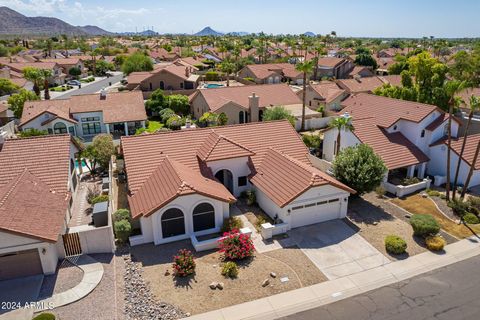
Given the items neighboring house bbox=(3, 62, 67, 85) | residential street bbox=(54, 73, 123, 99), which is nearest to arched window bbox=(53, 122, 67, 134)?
residential street bbox=(54, 73, 123, 99)

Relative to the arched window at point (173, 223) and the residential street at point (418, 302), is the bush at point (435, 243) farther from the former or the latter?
the arched window at point (173, 223)

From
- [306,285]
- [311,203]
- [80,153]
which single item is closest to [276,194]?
[311,203]

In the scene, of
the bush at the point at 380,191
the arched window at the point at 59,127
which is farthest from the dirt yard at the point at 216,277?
the arched window at the point at 59,127

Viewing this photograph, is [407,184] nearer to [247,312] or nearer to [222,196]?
[222,196]

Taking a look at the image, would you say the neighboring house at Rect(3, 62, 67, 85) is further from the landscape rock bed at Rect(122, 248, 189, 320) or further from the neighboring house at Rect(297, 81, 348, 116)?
the landscape rock bed at Rect(122, 248, 189, 320)

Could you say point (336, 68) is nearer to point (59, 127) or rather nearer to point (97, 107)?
point (97, 107)
